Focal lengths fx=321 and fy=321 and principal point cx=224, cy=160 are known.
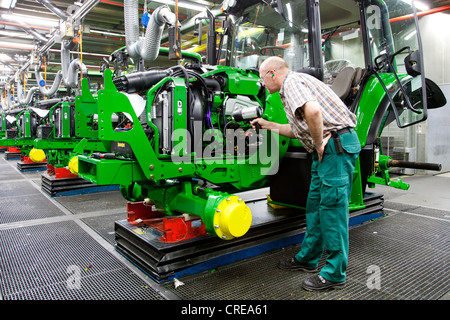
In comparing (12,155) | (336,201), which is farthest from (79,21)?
(12,155)

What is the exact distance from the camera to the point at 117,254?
120 inches

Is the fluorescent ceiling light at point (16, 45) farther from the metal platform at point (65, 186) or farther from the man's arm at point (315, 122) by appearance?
the man's arm at point (315, 122)

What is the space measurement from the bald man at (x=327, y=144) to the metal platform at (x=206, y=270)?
236mm

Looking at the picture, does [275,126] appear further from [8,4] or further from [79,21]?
[8,4]

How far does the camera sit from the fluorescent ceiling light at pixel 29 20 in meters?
7.52

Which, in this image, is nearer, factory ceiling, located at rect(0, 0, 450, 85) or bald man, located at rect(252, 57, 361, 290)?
bald man, located at rect(252, 57, 361, 290)

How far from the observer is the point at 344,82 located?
3.69m

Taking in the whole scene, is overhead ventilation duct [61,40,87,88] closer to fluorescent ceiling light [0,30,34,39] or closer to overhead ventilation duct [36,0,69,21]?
overhead ventilation duct [36,0,69,21]

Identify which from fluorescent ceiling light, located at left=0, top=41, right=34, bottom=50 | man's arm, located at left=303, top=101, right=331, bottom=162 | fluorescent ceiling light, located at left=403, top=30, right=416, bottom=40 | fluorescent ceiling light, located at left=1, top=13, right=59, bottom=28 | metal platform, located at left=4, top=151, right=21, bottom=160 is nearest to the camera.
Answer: man's arm, located at left=303, top=101, right=331, bottom=162

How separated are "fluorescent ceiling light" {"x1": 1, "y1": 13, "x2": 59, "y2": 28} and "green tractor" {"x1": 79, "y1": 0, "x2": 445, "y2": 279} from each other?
636 cm

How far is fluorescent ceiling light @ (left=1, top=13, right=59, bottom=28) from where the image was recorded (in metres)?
7.52

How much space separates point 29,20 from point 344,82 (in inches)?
319

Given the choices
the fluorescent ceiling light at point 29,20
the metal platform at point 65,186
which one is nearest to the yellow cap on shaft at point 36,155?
the metal platform at point 65,186

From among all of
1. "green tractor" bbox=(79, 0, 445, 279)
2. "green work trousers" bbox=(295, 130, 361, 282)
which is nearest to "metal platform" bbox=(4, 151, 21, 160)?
"green tractor" bbox=(79, 0, 445, 279)
